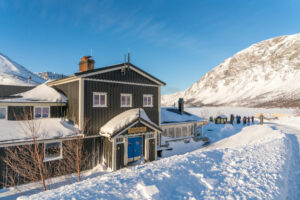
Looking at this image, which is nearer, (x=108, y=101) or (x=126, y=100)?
(x=108, y=101)

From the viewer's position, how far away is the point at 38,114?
45.3ft

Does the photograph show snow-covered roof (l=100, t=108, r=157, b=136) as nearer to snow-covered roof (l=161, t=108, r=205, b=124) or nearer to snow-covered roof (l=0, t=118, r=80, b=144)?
snow-covered roof (l=0, t=118, r=80, b=144)

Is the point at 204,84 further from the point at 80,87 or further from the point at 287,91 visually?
the point at 80,87

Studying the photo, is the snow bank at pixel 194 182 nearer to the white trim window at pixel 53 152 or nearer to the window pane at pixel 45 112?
the white trim window at pixel 53 152

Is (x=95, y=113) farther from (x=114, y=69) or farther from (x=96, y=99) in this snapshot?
(x=114, y=69)

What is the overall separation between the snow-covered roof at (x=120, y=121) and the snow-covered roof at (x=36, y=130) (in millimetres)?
2088

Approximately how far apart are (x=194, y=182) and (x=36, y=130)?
34.2ft

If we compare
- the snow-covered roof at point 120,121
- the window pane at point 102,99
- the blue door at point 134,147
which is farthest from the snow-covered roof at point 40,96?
the blue door at point 134,147

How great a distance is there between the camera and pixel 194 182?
7285 mm

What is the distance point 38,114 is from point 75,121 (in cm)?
273

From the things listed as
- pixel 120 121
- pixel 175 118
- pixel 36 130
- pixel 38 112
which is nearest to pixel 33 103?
pixel 38 112

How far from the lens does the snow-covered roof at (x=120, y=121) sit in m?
13.7

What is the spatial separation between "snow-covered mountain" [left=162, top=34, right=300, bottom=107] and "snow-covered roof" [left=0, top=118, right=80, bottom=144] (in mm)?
110644

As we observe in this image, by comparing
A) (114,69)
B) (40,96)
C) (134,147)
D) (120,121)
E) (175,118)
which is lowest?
(134,147)
